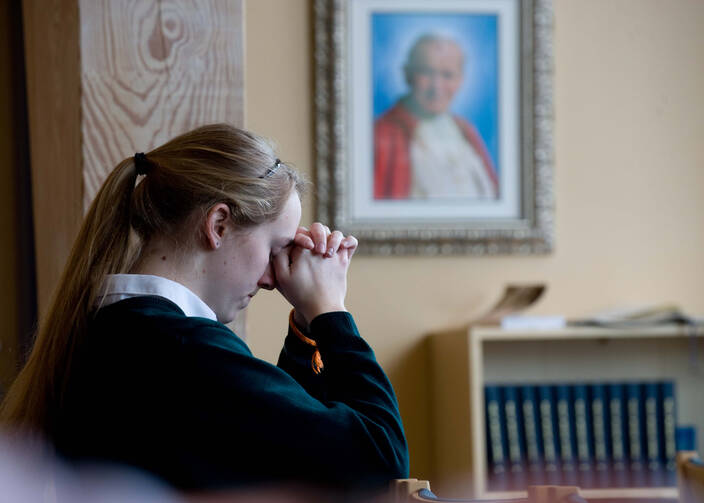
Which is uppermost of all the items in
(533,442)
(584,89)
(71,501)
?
(584,89)

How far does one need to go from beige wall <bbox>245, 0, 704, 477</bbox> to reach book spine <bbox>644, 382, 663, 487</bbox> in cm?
37

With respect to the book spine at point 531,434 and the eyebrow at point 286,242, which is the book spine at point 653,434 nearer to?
the book spine at point 531,434

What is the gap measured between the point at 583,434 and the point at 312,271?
5.70 ft

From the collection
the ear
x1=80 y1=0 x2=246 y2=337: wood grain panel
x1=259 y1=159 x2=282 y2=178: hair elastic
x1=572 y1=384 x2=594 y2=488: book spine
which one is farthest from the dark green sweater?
x1=572 y1=384 x2=594 y2=488: book spine

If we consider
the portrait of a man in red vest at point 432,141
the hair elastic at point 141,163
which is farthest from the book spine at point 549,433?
the hair elastic at point 141,163

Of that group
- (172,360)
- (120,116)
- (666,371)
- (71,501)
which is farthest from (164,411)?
(666,371)

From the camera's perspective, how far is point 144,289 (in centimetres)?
110

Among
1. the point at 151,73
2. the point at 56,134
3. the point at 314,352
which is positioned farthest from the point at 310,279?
the point at 56,134

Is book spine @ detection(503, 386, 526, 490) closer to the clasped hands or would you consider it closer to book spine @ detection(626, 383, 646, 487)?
book spine @ detection(626, 383, 646, 487)

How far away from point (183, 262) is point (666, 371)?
2275mm

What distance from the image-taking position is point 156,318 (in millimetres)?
1021

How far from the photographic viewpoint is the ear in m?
1.14

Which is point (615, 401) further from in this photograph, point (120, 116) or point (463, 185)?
point (120, 116)

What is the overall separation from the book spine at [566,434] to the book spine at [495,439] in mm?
182
